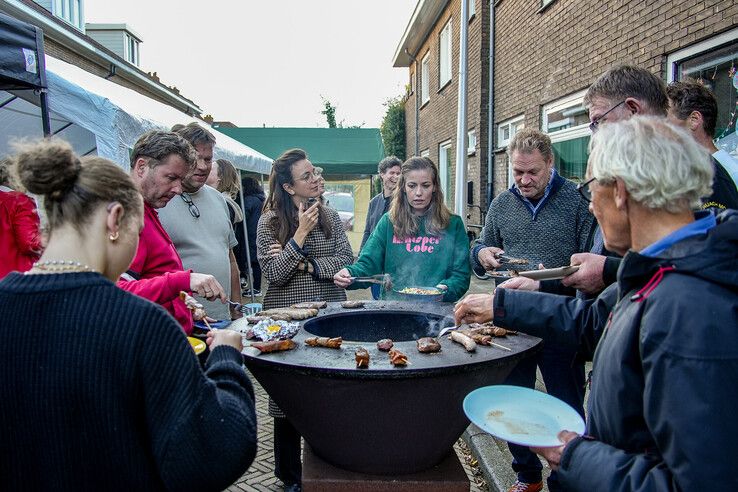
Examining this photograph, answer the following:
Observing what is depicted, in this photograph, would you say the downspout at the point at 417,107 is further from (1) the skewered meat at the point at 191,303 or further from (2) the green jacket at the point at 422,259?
(1) the skewered meat at the point at 191,303

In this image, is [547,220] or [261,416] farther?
[261,416]

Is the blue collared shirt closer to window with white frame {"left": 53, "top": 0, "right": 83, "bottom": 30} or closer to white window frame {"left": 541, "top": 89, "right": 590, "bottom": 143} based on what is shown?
white window frame {"left": 541, "top": 89, "right": 590, "bottom": 143}

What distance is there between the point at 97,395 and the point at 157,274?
1435 millimetres

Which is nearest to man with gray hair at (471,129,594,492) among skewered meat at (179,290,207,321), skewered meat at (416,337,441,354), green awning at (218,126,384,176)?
skewered meat at (416,337,441,354)

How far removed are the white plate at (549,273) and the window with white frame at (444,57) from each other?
507 inches

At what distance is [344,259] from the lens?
371 cm

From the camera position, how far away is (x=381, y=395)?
2191 mm

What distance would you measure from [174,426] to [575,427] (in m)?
1.17

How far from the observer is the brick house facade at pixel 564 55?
435cm

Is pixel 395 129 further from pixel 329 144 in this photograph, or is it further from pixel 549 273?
pixel 549 273

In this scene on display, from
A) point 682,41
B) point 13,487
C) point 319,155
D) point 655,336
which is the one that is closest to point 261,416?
point 13,487

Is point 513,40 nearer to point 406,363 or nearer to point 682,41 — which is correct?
point 682,41

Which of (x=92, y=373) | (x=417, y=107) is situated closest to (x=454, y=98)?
(x=417, y=107)

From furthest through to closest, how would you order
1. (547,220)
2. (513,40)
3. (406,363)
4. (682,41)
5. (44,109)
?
(513,40), (682,41), (44,109), (547,220), (406,363)
